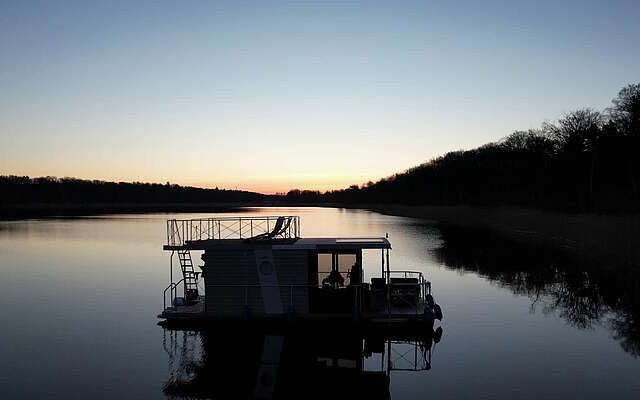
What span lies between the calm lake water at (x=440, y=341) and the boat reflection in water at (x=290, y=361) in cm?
12

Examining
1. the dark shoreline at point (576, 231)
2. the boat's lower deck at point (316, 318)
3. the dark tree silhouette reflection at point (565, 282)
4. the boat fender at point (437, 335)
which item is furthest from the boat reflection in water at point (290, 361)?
the dark shoreline at point (576, 231)

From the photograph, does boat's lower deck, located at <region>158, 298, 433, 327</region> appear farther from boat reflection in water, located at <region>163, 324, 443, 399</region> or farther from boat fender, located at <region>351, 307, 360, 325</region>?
boat reflection in water, located at <region>163, 324, 443, 399</region>

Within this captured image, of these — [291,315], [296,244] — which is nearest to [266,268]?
[296,244]

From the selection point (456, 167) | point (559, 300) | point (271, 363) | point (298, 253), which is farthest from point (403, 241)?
point (456, 167)

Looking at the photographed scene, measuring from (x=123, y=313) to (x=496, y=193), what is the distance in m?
87.3

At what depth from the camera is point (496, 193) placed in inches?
3962

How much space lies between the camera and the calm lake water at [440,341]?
1583 cm

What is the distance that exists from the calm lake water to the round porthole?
98.2 inches

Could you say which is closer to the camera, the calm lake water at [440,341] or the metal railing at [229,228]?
the calm lake water at [440,341]

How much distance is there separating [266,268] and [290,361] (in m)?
3.54

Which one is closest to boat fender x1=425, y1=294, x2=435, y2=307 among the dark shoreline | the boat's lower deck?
the boat's lower deck

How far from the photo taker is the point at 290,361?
17656mm

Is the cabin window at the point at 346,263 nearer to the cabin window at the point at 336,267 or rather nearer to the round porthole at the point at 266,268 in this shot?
the cabin window at the point at 336,267

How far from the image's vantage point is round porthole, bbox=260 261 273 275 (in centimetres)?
1931
